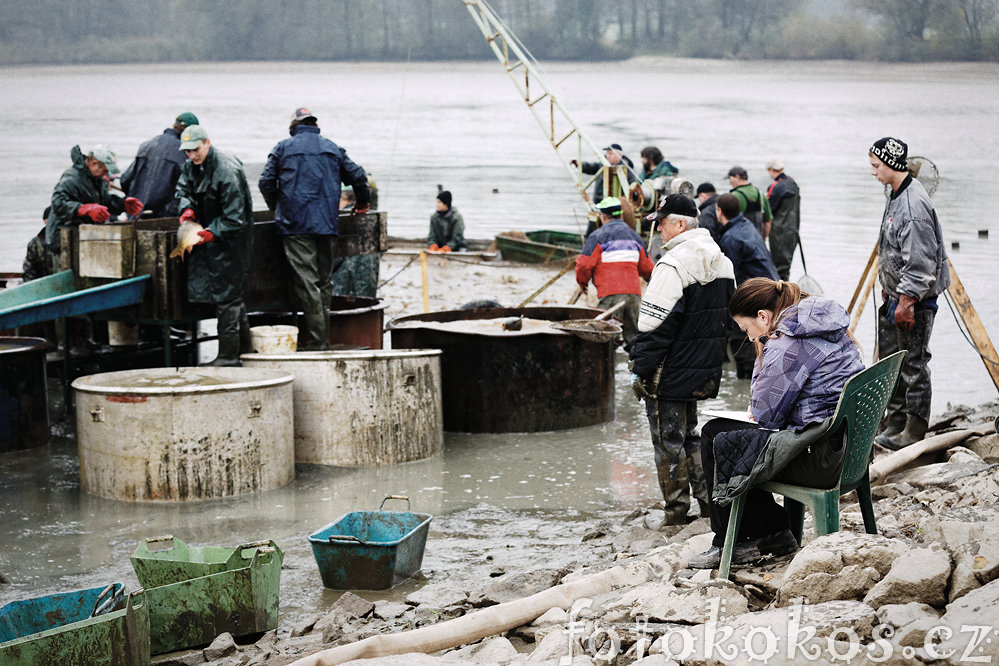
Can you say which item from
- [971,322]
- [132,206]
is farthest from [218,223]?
[971,322]

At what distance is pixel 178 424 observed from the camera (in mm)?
7457

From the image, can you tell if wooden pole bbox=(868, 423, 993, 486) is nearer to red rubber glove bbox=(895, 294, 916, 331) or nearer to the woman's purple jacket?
red rubber glove bbox=(895, 294, 916, 331)

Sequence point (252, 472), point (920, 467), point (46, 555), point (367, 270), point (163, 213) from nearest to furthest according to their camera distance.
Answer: point (46, 555) < point (920, 467) < point (252, 472) < point (163, 213) < point (367, 270)

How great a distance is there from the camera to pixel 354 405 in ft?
27.3

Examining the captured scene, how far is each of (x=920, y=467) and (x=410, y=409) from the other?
3.40 m

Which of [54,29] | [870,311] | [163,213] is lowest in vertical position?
[870,311]

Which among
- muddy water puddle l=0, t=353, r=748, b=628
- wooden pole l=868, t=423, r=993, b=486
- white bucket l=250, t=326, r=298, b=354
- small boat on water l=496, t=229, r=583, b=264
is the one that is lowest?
muddy water puddle l=0, t=353, r=748, b=628

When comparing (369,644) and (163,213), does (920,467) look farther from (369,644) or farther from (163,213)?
(163,213)

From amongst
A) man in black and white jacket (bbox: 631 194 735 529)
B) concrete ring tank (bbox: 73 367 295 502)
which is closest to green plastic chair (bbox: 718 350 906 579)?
man in black and white jacket (bbox: 631 194 735 529)

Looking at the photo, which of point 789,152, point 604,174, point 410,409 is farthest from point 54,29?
point 410,409

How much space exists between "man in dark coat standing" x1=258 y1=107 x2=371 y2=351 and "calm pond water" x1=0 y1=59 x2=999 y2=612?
2096mm

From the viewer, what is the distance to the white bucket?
31.5ft

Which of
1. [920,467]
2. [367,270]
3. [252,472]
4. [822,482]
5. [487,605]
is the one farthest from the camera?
[367,270]

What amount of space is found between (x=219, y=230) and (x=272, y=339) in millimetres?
954
